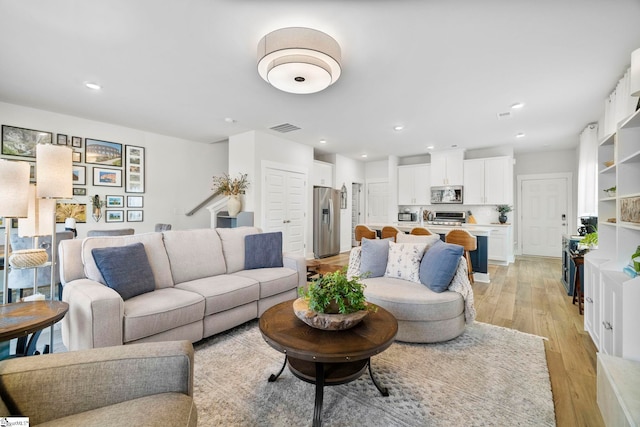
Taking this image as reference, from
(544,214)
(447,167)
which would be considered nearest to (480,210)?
(447,167)

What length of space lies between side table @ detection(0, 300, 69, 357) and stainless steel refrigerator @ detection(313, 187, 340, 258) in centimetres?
514

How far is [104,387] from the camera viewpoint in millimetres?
1043

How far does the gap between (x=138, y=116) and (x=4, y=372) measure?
4.36 m

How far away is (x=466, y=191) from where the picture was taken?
6.71 meters

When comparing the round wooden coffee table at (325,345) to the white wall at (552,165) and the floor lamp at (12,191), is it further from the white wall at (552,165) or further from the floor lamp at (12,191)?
the white wall at (552,165)

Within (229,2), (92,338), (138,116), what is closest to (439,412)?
(92,338)

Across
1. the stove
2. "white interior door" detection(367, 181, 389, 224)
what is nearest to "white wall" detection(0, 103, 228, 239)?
"white interior door" detection(367, 181, 389, 224)

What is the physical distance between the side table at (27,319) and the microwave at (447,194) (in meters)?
7.06

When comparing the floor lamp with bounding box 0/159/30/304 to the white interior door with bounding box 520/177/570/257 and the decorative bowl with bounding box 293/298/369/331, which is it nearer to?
the decorative bowl with bounding box 293/298/369/331

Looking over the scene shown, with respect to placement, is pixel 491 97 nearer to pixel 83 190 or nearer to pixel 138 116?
pixel 138 116

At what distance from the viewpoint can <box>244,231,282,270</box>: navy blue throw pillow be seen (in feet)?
10.6

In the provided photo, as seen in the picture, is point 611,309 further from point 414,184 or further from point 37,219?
point 414,184

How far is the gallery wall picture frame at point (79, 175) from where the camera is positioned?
446 cm

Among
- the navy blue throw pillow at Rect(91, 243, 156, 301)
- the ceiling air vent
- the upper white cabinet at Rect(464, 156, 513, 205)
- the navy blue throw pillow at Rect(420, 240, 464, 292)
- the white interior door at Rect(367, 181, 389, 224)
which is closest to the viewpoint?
the navy blue throw pillow at Rect(91, 243, 156, 301)
